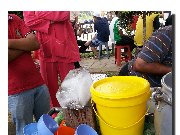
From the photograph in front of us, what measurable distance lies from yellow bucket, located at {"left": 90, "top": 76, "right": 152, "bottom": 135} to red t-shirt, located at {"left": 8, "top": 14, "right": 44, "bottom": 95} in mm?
1065

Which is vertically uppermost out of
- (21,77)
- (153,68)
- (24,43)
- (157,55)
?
(24,43)

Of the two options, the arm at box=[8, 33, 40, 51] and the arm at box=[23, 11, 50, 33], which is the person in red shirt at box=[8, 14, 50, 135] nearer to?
the arm at box=[8, 33, 40, 51]

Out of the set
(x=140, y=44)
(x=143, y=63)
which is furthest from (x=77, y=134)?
(x=140, y=44)

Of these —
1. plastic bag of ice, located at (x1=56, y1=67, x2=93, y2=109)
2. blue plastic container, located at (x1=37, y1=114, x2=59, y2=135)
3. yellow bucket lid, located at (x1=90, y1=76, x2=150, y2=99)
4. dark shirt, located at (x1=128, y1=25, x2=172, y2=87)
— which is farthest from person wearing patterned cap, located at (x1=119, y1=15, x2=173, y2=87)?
blue plastic container, located at (x1=37, y1=114, x2=59, y2=135)

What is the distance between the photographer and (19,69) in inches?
68.3

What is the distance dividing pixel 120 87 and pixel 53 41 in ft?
5.26

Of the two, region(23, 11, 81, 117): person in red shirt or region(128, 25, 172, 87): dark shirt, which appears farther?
region(23, 11, 81, 117): person in red shirt

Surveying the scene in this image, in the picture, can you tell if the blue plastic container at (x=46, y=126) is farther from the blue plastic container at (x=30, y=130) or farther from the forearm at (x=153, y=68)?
the forearm at (x=153, y=68)

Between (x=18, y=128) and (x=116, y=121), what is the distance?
1399 mm

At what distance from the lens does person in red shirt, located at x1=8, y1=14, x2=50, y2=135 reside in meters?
1.69

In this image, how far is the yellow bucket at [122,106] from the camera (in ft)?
2.71

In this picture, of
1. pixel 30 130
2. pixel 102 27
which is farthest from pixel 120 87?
pixel 102 27

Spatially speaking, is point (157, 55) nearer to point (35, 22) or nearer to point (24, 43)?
point (24, 43)

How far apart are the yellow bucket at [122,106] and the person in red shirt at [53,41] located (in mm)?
1443
